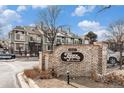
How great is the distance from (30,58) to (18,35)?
20.9ft

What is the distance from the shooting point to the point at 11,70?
23.0 m

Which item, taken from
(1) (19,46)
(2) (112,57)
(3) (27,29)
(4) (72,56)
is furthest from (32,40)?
(4) (72,56)

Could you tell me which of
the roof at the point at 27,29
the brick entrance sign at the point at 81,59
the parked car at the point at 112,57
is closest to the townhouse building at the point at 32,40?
the roof at the point at 27,29

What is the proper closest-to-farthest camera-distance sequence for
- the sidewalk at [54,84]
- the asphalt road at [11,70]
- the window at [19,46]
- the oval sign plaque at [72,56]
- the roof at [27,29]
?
the sidewalk at [54,84] < the asphalt road at [11,70] < the oval sign plaque at [72,56] < the roof at [27,29] < the window at [19,46]

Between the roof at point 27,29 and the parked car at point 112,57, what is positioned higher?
the roof at point 27,29

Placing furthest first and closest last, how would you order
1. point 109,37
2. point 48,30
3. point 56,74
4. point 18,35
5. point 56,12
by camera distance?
point 18,35
point 48,30
point 109,37
point 56,12
point 56,74

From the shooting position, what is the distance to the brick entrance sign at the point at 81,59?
19078mm

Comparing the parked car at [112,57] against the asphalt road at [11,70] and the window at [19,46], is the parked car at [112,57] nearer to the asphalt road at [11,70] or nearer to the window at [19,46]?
the asphalt road at [11,70]

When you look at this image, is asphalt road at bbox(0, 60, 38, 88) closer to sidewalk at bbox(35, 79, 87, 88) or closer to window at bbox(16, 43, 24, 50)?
sidewalk at bbox(35, 79, 87, 88)

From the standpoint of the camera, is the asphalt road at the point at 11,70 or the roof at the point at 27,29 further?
the roof at the point at 27,29

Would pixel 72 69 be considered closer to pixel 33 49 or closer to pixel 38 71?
pixel 38 71
